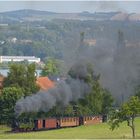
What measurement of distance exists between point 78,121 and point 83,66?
22.9 feet

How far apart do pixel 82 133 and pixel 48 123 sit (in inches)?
474

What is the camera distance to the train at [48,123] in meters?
76.8

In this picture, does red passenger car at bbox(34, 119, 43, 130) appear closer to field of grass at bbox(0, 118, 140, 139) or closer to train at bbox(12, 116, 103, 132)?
train at bbox(12, 116, 103, 132)

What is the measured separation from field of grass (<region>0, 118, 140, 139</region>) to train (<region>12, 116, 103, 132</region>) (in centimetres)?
171

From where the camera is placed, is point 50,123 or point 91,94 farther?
point 91,94

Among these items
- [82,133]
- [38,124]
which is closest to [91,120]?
[38,124]

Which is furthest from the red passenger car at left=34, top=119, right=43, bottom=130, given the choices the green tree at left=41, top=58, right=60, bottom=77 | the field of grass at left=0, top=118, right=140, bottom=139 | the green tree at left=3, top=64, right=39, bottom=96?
the green tree at left=41, top=58, right=60, bottom=77

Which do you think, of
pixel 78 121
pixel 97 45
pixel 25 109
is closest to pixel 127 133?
pixel 25 109

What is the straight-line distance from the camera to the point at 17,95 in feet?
274

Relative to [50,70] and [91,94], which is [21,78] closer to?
[91,94]

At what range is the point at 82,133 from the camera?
6825 cm

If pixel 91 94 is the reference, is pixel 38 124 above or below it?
below

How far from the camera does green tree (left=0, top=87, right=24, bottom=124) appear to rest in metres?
80.6

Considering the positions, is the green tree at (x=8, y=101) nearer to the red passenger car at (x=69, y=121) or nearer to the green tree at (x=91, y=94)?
the red passenger car at (x=69, y=121)
